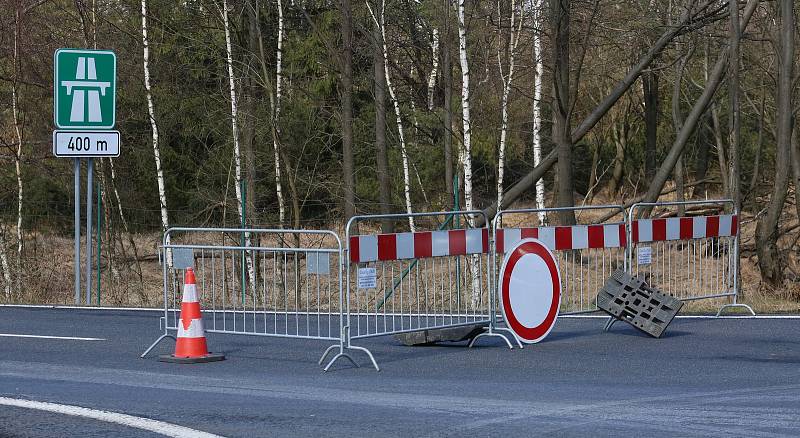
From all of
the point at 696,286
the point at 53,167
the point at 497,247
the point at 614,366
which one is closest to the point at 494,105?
the point at 53,167

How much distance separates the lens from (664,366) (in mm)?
10477

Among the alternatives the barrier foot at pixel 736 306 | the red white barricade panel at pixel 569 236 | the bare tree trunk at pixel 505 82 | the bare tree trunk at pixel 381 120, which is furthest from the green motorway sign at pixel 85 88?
the bare tree trunk at pixel 505 82

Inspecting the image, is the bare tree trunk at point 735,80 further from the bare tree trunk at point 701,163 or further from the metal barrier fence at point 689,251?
the bare tree trunk at point 701,163

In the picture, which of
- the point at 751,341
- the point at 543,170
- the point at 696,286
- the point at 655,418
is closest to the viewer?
the point at 655,418

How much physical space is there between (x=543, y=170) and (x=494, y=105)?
644cm

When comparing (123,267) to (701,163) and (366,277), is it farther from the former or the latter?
(701,163)

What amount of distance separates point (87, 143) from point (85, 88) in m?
0.94

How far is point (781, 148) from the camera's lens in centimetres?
2130

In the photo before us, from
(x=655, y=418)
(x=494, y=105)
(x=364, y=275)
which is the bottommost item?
(x=655, y=418)

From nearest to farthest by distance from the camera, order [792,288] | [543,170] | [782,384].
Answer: [782,384] → [792,288] → [543,170]

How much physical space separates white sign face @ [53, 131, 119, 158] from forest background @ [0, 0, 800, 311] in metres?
5.08

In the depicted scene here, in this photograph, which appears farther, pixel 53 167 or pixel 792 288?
pixel 53 167

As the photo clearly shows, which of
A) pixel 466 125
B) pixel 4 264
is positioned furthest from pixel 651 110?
pixel 4 264

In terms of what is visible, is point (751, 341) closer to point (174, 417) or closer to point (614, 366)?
point (614, 366)
